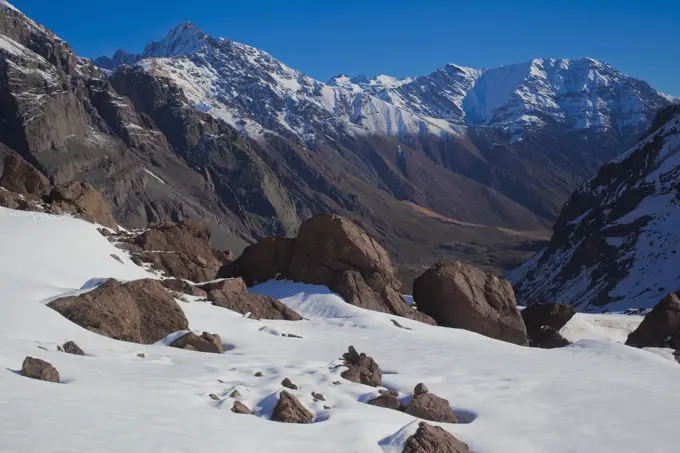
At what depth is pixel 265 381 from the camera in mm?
16609

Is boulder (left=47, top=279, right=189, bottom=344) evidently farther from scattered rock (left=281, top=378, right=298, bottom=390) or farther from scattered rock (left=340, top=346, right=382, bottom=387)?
scattered rock (left=281, top=378, right=298, bottom=390)

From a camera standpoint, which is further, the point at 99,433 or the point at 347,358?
the point at 347,358

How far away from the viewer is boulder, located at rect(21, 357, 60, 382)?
43.8ft

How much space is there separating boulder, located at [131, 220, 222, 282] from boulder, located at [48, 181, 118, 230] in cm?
327

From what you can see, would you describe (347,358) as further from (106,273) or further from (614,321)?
(614,321)

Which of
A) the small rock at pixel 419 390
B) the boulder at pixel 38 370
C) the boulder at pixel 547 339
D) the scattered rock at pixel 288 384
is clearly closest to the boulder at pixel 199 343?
the scattered rock at pixel 288 384

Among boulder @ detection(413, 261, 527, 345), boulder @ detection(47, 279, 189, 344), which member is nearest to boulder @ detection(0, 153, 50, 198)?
boulder @ detection(47, 279, 189, 344)

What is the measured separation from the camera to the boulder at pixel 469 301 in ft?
123

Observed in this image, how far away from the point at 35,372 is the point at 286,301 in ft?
68.2

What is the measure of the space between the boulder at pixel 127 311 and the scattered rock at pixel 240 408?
23.6ft

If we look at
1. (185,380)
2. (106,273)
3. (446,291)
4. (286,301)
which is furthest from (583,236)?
(185,380)

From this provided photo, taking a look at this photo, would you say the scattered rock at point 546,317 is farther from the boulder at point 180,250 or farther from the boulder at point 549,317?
the boulder at point 180,250

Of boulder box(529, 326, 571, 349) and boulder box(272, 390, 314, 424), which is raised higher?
boulder box(529, 326, 571, 349)

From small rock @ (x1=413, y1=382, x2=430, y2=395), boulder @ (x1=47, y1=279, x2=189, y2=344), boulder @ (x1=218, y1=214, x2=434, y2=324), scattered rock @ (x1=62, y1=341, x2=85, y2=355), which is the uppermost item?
boulder @ (x1=218, y1=214, x2=434, y2=324)
